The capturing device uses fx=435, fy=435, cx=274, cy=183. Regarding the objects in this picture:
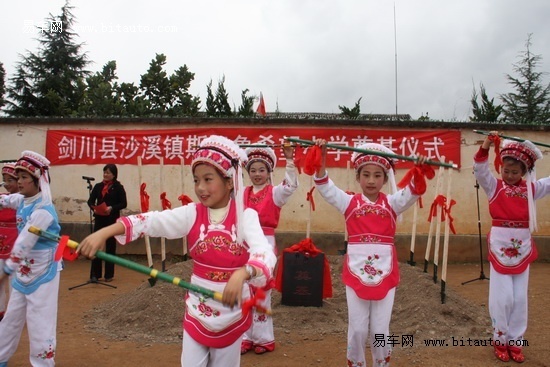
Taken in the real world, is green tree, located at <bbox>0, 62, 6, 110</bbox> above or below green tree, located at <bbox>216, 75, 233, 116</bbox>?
above

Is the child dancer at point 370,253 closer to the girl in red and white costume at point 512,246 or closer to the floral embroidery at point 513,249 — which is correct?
the girl in red and white costume at point 512,246

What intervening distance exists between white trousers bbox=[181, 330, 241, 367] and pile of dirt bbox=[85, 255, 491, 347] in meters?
2.44

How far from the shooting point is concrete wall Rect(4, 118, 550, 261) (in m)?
9.12

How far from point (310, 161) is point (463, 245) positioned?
685 cm

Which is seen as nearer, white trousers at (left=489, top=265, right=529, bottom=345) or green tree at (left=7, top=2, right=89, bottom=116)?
white trousers at (left=489, top=265, right=529, bottom=345)

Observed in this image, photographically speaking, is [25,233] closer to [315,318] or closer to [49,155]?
[315,318]

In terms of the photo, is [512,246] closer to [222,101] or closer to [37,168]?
[37,168]

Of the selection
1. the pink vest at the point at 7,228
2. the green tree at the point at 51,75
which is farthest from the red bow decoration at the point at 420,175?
the green tree at the point at 51,75

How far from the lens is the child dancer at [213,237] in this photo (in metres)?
2.50

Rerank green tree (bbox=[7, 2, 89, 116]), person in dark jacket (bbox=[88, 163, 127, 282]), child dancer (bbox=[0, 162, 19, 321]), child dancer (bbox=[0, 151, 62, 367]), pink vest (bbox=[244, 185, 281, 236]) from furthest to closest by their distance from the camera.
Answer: green tree (bbox=[7, 2, 89, 116])
person in dark jacket (bbox=[88, 163, 127, 282])
child dancer (bbox=[0, 162, 19, 321])
pink vest (bbox=[244, 185, 281, 236])
child dancer (bbox=[0, 151, 62, 367])

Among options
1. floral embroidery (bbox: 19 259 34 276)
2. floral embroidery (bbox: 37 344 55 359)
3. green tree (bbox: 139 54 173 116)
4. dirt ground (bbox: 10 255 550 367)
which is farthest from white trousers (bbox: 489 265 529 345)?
green tree (bbox: 139 54 173 116)

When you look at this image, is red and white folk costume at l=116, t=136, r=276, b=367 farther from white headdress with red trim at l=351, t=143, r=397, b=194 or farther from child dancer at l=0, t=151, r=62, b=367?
child dancer at l=0, t=151, r=62, b=367

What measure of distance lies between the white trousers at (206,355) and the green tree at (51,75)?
15426 mm

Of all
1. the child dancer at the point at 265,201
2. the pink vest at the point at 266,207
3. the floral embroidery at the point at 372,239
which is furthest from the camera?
the pink vest at the point at 266,207
